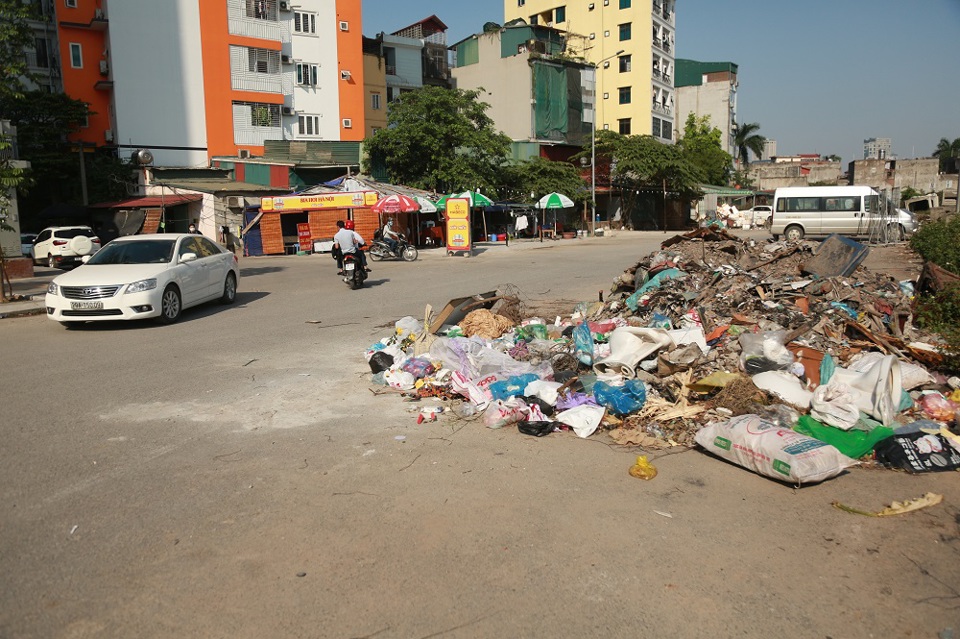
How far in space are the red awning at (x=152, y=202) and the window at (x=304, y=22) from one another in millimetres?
16543

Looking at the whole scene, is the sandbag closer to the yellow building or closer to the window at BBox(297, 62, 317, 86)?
the window at BBox(297, 62, 317, 86)

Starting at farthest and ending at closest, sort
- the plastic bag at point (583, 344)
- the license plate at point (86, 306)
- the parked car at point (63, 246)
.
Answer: the parked car at point (63, 246) < the license plate at point (86, 306) < the plastic bag at point (583, 344)

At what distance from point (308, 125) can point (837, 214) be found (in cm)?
3251

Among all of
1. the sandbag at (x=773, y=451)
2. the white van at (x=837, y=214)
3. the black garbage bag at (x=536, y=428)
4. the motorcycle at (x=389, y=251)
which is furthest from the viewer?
the white van at (x=837, y=214)

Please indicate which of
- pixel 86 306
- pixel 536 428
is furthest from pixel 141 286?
pixel 536 428

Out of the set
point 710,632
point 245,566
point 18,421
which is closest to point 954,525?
point 710,632

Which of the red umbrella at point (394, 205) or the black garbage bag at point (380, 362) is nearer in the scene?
the black garbage bag at point (380, 362)

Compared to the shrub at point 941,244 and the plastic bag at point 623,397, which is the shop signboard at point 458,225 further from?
the plastic bag at point 623,397

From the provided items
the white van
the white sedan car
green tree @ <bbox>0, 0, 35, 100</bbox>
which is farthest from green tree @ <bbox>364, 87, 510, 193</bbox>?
the white sedan car

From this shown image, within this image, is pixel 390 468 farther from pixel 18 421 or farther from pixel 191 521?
pixel 18 421

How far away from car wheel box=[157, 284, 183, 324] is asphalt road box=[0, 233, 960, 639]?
468 cm

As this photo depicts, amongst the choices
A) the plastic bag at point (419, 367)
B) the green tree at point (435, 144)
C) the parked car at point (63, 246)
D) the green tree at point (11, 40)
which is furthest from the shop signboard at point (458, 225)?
the plastic bag at point (419, 367)

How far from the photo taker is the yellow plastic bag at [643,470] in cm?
509

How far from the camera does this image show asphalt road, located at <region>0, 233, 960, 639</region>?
3328 millimetres
